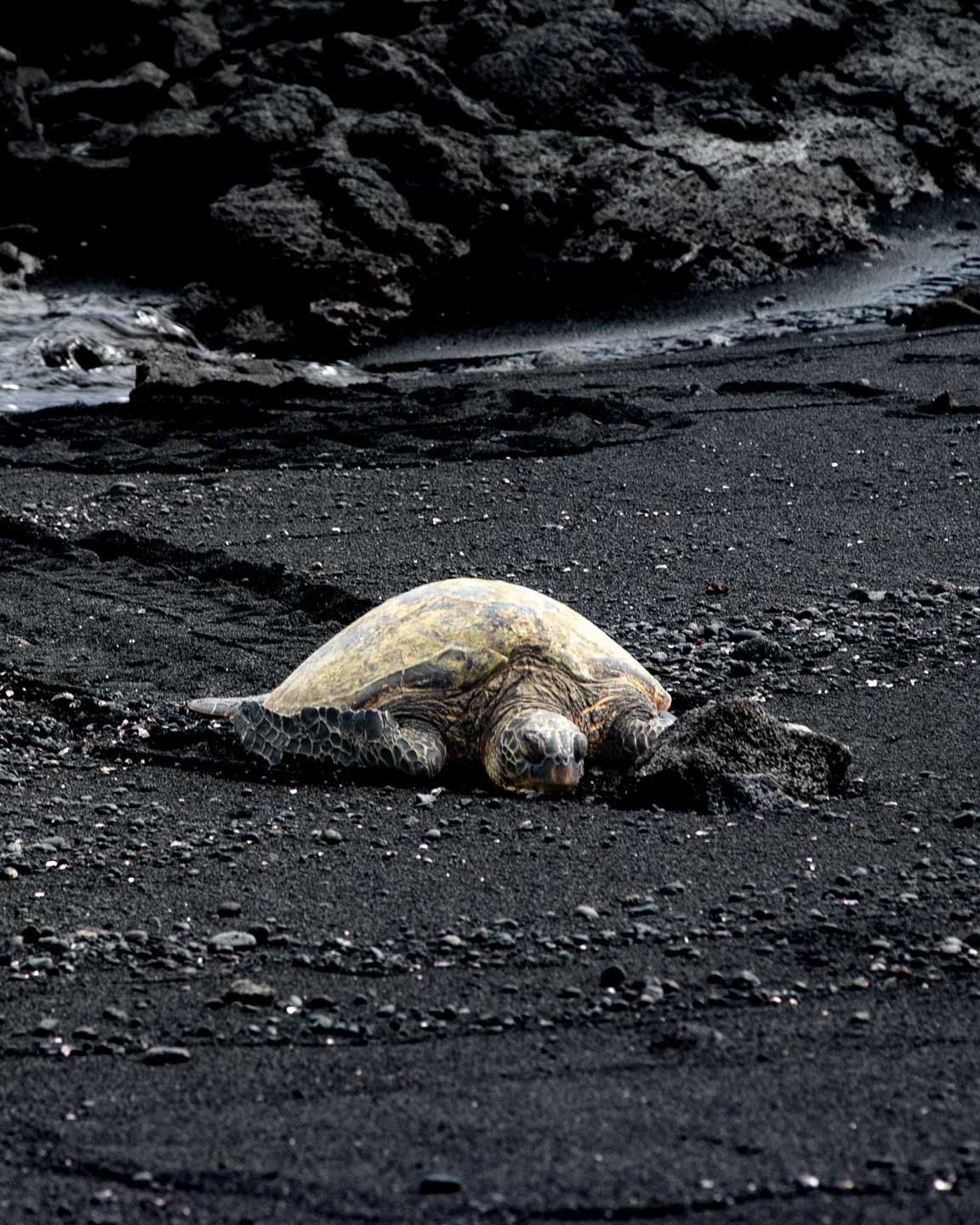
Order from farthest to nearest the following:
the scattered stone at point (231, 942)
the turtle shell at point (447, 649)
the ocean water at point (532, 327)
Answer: the ocean water at point (532, 327)
the turtle shell at point (447, 649)
the scattered stone at point (231, 942)

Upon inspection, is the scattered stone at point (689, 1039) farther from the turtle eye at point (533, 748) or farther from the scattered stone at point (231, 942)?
the turtle eye at point (533, 748)

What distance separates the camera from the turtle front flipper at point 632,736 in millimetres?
4617

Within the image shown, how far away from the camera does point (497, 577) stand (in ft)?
22.0

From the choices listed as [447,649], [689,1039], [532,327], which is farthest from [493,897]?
[532,327]

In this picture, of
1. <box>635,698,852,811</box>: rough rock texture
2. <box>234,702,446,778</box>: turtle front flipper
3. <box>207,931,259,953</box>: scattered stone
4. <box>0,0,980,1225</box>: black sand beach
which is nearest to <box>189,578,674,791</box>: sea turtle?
<box>234,702,446,778</box>: turtle front flipper

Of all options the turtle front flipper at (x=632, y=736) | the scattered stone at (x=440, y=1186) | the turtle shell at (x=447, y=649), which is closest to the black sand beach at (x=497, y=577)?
the scattered stone at (x=440, y=1186)

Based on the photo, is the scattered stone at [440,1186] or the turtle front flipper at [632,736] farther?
the turtle front flipper at [632,736]

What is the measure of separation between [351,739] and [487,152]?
422 inches

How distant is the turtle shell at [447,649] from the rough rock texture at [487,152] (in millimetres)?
8423

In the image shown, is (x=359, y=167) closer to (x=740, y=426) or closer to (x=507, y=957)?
(x=740, y=426)

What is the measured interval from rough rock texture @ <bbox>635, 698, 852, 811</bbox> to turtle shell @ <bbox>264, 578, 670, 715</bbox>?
0.54 m

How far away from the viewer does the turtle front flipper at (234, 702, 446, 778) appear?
15.0 ft

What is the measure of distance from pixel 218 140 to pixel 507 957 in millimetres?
12340

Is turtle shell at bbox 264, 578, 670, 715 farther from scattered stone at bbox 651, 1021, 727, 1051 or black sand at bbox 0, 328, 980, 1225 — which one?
scattered stone at bbox 651, 1021, 727, 1051
